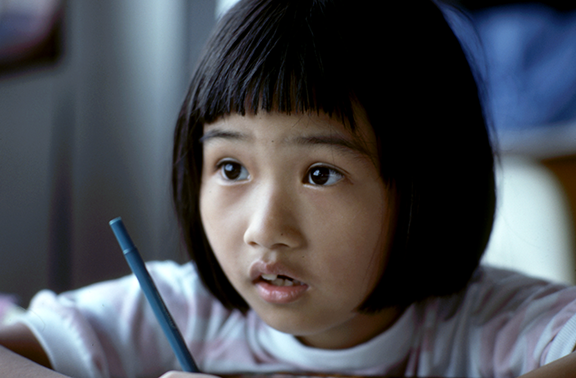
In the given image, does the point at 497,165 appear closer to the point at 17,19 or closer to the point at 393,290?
the point at 393,290

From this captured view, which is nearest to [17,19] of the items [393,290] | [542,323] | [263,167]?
[263,167]

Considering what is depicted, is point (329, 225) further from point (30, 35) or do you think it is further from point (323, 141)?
point (30, 35)

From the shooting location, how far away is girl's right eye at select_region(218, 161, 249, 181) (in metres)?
0.39

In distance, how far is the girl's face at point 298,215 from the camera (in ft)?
1.14

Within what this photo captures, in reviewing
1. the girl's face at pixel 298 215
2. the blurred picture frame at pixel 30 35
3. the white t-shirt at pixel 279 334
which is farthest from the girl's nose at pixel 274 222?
A: the blurred picture frame at pixel 30 35

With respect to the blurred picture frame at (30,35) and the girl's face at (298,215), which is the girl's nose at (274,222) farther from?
the blurred picture frame at (30,35)

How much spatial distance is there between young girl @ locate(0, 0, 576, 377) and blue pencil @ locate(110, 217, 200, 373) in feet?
0.22

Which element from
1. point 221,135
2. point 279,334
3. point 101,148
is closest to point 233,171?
point 221,135

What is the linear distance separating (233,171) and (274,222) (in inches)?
2.9

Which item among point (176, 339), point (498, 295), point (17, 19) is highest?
point (17, 19)

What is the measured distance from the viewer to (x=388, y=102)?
36cm

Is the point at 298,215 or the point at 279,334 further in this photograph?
the point at 279,334

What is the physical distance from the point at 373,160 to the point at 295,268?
0.32 feet

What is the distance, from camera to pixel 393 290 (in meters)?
0.42
